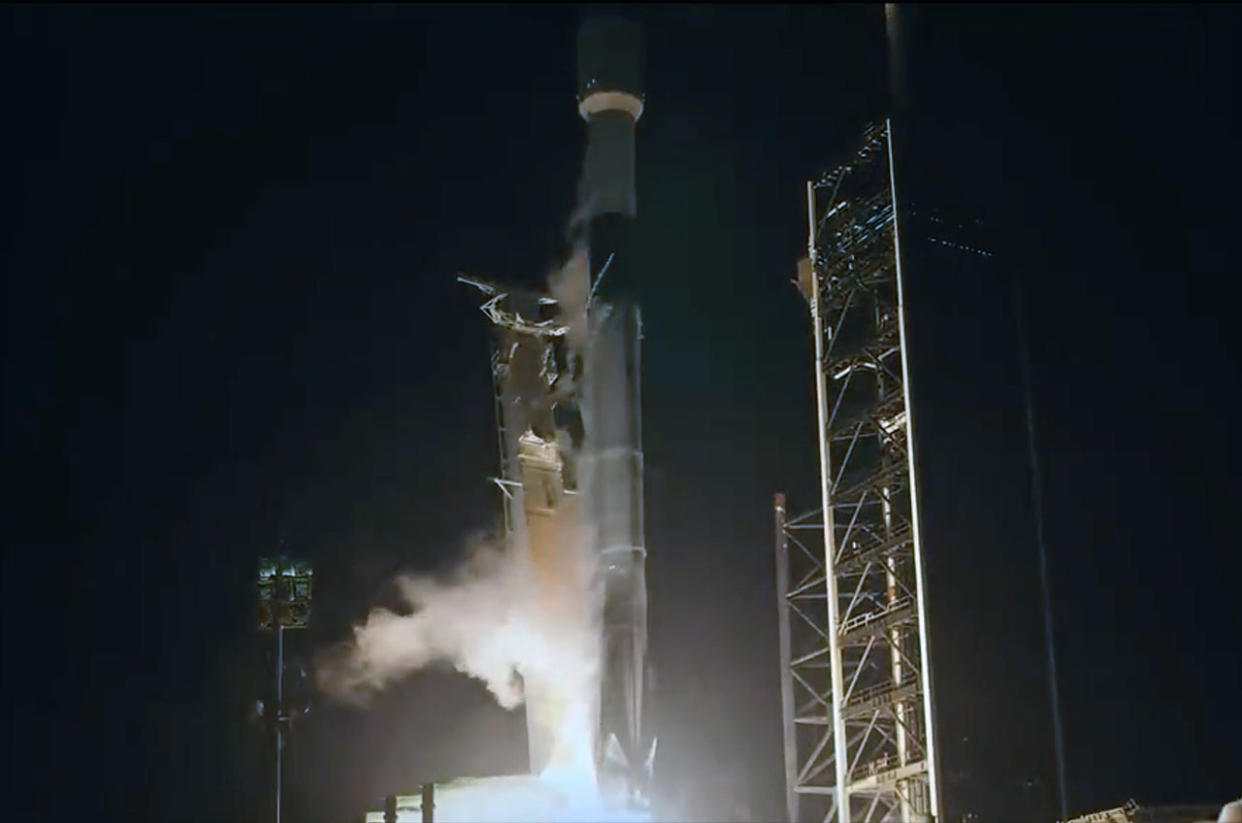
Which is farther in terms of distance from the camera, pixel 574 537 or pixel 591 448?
pixel 574 537

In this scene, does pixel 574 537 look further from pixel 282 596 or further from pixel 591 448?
pixel 282 596

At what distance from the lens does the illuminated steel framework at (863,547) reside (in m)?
28.4

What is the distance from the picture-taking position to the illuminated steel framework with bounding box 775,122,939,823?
28391mm

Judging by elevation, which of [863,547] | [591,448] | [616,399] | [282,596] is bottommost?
[282,596]

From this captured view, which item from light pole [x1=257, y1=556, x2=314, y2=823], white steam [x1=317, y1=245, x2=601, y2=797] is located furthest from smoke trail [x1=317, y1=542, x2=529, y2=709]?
light pole [x1=257, y1=556, x2=314, y2=823]

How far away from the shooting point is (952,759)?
2619 cm

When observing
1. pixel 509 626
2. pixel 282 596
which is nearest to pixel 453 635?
pixel 509 626

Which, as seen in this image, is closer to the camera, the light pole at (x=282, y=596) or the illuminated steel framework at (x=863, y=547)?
the light pole at (x=282, y=596)

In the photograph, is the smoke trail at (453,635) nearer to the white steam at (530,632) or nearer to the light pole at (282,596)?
the white steam at (530,632)

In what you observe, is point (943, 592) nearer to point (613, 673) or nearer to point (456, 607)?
point (613, 673)

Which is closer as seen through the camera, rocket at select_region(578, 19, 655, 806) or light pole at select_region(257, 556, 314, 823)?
light pole at select_region(257, 556, 314, 823)

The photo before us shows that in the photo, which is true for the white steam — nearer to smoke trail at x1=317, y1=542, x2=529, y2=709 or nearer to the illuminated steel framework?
Answer: smoke trail at x1=317, y1=542, x2=529, y2=709

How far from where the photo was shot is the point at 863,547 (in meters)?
32.0

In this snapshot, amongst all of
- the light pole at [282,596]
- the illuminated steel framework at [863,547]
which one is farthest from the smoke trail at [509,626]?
the light pole at [282,596]
